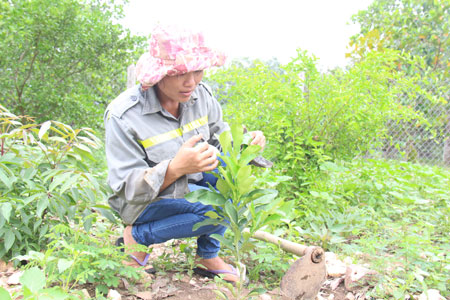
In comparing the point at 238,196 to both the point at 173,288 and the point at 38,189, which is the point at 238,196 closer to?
the point at 173,288

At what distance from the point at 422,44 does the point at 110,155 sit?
713 cm

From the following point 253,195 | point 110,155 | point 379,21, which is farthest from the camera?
point 379,21

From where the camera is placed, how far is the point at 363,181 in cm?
408

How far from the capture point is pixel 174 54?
200 cm

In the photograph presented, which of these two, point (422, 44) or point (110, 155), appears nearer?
point (110, 155)

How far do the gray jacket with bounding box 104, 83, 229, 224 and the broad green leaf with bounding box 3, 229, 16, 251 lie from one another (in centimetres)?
49

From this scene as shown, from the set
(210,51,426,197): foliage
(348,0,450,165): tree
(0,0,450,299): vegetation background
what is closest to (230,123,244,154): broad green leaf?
(0,0,450,299): vegetation background

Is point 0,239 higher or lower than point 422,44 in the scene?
lower

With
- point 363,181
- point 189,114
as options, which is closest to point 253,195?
point 189,114

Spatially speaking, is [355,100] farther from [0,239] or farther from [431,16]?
[431,16]

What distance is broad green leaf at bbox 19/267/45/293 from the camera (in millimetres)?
1344

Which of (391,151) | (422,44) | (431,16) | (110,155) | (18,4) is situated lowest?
(391,151)

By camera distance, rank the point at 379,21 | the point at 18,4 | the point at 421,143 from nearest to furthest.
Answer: the point at 18,4 → the point at 421,143 → the point at 379,21

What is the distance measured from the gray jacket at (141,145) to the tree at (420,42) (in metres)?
5.66
